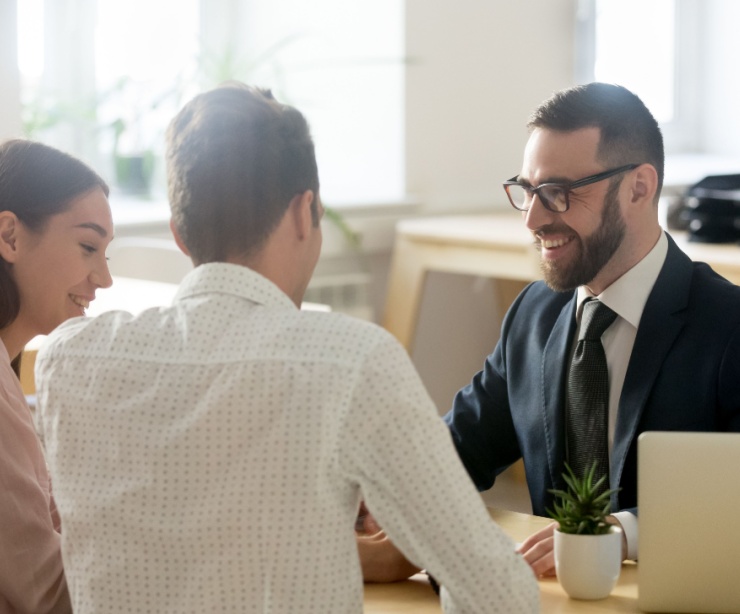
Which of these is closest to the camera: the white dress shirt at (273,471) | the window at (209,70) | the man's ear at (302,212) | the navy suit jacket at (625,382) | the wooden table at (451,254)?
the white dress shirt at (273,471)

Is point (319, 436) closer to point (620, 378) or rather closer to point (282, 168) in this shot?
point (282, 168)

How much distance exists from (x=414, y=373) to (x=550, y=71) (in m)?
3.69

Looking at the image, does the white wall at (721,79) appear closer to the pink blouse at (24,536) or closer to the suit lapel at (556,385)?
the suit lapel at (556,385)

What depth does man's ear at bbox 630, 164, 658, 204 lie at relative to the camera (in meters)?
2.04

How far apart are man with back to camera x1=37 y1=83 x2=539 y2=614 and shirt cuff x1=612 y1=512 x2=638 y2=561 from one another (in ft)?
1.62

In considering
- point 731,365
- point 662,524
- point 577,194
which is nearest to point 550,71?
point 577,194

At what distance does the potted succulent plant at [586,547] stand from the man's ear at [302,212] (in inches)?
17.7

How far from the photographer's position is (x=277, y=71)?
4.17 metres

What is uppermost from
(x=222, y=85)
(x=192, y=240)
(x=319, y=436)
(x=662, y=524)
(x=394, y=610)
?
(x=222, y=85)

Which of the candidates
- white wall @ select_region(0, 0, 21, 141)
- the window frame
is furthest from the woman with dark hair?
the window frame

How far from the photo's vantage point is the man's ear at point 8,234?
1653mm

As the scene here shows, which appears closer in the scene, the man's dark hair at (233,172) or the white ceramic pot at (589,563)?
the man's dark hair at (233,172)

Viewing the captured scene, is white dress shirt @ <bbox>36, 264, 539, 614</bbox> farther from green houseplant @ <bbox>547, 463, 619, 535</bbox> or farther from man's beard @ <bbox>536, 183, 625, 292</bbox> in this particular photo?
man's beard @ <bbox>536, 183, 625, 292</bbox>

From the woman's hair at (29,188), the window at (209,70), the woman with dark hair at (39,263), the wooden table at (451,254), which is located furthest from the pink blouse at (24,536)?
the window at (209,70)
